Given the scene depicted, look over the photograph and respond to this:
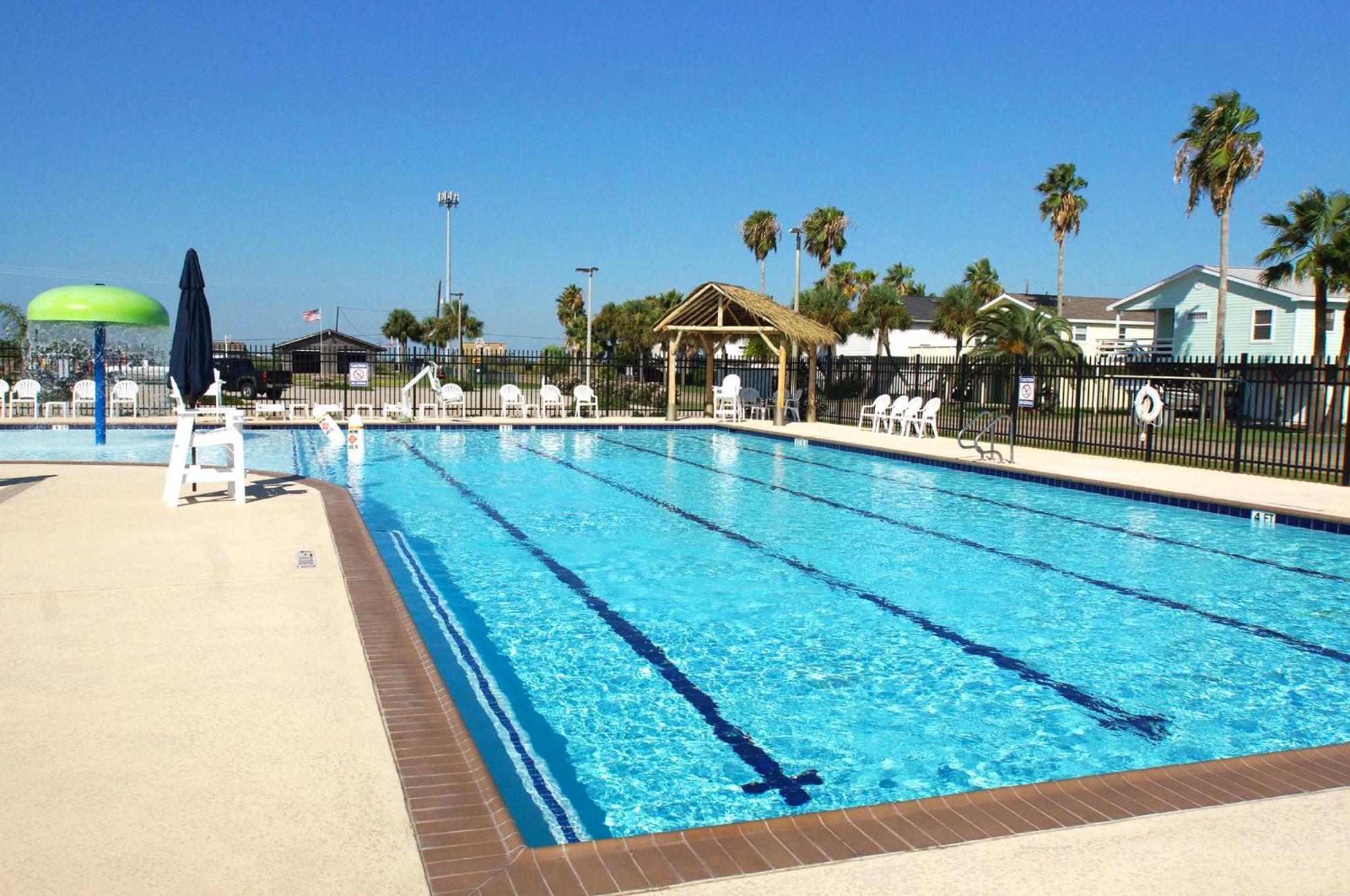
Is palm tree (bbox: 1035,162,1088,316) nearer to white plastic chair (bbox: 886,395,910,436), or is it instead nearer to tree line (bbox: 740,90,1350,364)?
tree line (bbox: 740,90,1350,364)

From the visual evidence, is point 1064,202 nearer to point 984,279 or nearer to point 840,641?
point 984,279

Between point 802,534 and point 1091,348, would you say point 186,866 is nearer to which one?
point 802,534

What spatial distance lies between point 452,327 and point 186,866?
268 feet

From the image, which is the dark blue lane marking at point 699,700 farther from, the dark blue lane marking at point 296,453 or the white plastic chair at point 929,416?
the white plastic chair at point 929,416

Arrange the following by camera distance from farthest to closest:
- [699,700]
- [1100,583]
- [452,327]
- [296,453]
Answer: [452,327] < [296,453] < [1100,583] < [699,700]

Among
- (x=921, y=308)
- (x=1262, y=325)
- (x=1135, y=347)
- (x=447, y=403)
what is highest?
(x=921, y=308)

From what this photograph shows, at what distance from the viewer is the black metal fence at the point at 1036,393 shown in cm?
1478

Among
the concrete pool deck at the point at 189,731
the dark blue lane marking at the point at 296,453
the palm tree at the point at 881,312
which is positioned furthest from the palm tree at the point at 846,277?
the concrete pool deck at the point at 189,731

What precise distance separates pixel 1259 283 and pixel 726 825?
103ft

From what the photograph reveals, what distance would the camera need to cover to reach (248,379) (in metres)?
29.9

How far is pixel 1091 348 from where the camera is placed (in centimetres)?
4112

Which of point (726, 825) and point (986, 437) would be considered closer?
point (726, 825)

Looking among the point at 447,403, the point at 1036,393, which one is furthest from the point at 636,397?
the point at 1036,393

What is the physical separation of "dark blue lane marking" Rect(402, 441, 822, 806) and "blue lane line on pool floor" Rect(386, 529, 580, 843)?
775 millimetres
